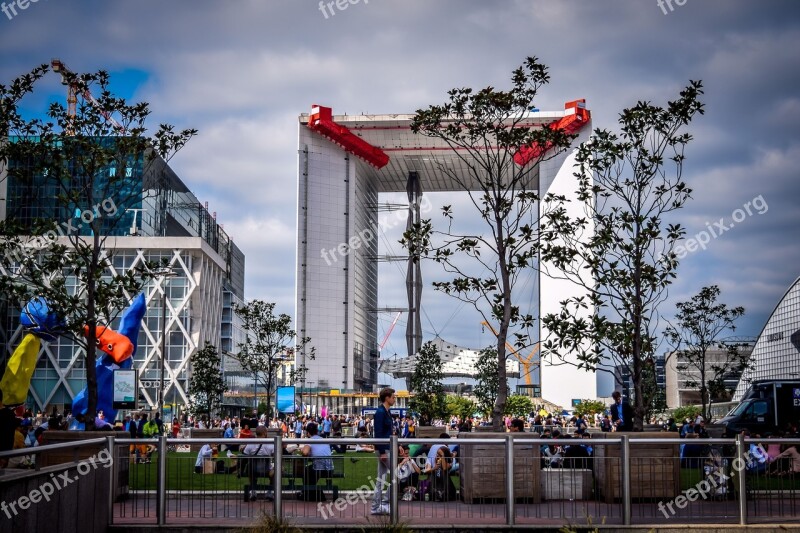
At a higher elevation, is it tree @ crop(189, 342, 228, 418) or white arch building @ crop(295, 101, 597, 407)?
white arch building @ crop(295, 101, 597, 407)

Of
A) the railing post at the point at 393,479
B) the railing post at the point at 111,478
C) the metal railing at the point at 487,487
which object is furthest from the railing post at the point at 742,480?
the railing post at the point at 111,478

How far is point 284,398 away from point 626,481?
35213 mm

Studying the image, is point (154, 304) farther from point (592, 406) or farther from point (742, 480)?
point (742, 480)

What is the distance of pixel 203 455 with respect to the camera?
14.6 m

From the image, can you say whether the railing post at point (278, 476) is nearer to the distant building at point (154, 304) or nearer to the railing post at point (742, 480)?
the railing post at point (742, 480)

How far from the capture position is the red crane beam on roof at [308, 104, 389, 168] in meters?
119

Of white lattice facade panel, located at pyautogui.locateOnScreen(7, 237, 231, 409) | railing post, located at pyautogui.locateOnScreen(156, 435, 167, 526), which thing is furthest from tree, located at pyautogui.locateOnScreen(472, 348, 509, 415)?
railing post, located at pyautogui.locateOnScreen(156, 435, 167, 526)

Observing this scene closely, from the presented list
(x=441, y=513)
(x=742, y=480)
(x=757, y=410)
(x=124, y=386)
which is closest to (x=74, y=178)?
(x=441, y=513)

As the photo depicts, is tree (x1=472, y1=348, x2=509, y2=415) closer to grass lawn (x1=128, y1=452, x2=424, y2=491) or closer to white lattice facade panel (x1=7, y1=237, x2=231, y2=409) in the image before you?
white lattice facade panel (x1=7, y1=237, x2=231, y2=409)

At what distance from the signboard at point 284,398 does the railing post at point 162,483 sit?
33.5 m

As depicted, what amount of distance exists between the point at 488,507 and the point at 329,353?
111557mm

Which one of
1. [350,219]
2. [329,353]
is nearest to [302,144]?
[350,219]

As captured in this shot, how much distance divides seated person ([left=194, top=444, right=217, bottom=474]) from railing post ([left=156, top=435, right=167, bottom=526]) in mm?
535

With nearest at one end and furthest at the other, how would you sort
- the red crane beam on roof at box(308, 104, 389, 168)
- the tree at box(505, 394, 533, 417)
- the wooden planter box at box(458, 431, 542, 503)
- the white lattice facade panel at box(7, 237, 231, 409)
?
the wooden planter box at box(458, 431, 542, 503) → the white lattice facade panel at box(7, 237, 231, 409) → the tree at box(505, 394, 533, 417) → the red crane beam on roof at box(308, 104, 389, 168)
